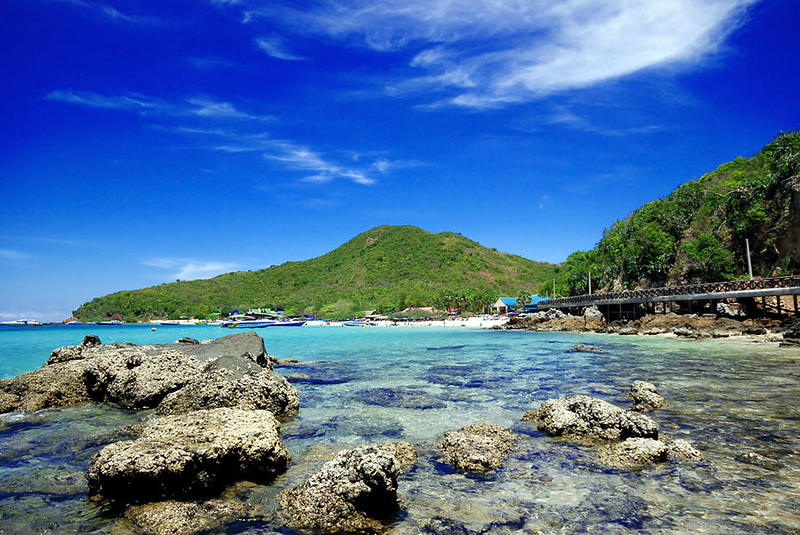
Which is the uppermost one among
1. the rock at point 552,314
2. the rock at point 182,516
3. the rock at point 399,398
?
the rock at point 182,516

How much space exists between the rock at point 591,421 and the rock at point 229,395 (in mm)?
6266

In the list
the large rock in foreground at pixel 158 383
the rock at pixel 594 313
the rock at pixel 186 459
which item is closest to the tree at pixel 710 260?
the rock at pixel 594 313

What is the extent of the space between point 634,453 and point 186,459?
673 cm

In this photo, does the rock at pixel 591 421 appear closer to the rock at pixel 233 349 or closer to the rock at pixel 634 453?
the rock at pixel 634 453

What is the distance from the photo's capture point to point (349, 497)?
5066 mm

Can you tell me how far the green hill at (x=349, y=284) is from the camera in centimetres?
15188

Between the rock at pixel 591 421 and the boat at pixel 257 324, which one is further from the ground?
the rock at pixel 591 421

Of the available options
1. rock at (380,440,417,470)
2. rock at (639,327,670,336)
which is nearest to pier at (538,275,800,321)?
rock at (639,327,670,336)

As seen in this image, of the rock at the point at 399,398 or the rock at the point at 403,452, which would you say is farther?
the rock at the point at 399,398

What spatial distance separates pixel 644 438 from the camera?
24.7ft

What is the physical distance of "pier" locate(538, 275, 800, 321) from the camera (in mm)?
37162

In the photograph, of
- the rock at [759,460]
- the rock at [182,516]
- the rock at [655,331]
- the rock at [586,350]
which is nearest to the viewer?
the rock at [182,516]

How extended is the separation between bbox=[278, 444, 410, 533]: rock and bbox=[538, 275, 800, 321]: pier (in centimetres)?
4217

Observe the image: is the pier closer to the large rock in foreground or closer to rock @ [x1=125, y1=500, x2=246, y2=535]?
the large rock in foreground
